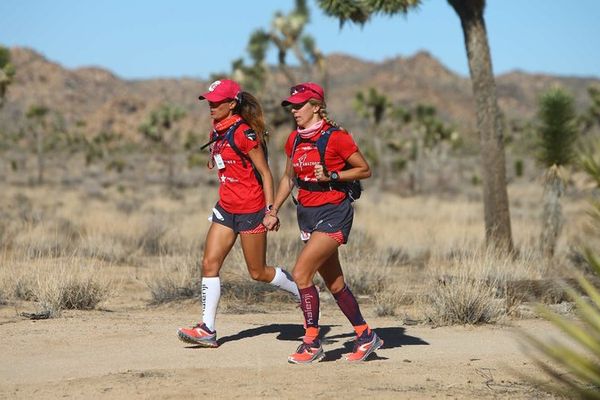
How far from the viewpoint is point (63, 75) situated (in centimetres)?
17562

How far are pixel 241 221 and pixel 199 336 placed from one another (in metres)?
0.98

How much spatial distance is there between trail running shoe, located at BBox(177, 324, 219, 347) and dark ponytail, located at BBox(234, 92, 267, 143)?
1.59 metres

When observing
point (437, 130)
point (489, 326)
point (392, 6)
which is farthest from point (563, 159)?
point (437, 130)

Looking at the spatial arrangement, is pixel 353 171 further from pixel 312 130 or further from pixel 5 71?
pixel 5 71

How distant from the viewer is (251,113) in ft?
24.2

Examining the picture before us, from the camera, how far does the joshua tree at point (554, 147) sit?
15117 mm

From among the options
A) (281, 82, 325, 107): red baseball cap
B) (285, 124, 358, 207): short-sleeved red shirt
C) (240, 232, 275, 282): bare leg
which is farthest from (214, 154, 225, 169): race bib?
(281, 82, 325, 107): red baseball cap

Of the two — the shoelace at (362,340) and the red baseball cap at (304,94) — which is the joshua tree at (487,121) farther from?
the red baseball cap at (304,94)

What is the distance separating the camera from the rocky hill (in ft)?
487

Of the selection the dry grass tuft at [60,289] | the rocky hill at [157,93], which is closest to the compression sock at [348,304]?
the dry grass tuft at [60,289]

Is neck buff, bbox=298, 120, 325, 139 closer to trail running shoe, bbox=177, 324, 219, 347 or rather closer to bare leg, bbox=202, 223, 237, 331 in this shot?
bare leg, bbox=202, 223, 237, 331

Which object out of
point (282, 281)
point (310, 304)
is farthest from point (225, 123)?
point (310, 304)

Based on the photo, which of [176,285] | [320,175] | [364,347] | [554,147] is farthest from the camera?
[554,147]

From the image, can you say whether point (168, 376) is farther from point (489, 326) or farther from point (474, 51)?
point (474, 51)
